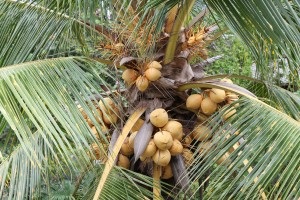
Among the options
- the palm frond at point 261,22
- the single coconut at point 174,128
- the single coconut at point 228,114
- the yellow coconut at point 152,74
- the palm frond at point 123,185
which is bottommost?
Answer: the palm frond at point 123,185

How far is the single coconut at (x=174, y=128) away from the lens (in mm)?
2219

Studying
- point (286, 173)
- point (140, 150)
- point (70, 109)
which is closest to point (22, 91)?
point (70, 109)

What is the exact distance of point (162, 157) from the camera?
2.21 m

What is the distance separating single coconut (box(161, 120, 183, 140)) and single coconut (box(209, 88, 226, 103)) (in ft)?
0.59

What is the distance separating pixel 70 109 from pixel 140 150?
491mm

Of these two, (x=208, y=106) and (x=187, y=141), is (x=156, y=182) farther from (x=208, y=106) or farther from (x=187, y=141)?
(x=208, y=106)

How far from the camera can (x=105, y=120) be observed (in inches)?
94.5

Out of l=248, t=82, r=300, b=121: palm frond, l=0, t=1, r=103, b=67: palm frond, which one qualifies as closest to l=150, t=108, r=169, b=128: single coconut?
l=0, t=1, r=103, b=67: palm frond

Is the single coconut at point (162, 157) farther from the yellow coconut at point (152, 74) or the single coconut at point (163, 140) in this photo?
the yellow coconut at point (152, 74)

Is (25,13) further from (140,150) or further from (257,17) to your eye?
(257,17)

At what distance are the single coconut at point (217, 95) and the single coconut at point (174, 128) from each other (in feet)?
0.59

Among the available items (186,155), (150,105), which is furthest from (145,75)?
(186,155)

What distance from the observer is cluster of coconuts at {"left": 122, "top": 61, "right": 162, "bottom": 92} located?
2.27 metres

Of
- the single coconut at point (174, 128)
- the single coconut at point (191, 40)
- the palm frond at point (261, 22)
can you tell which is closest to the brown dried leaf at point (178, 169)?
the single coconut at point (174, 128)
